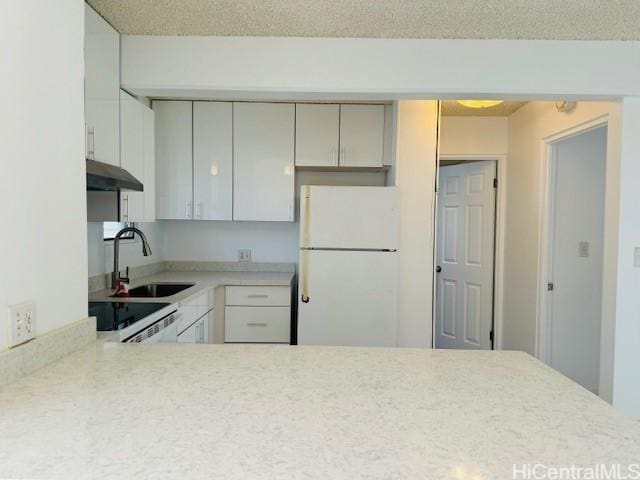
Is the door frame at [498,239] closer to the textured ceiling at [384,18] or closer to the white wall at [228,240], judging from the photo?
the textured ceiling at [384,18]

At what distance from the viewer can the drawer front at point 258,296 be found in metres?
3.12

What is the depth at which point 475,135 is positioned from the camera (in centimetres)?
375

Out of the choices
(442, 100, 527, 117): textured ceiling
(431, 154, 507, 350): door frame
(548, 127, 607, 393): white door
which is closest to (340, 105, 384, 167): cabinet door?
(442, 100, 527, 117): textured ceiling

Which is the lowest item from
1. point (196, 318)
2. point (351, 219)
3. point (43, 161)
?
point (196, 318)

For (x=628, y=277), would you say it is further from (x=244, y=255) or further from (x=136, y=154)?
(x=136, y=154)

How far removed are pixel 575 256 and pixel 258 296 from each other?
256 cm

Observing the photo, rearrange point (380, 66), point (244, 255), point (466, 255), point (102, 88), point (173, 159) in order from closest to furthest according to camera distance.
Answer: point (102, 88) < point (380, 66) < point (173, 159) < point (244, 255) < point (466, 255)

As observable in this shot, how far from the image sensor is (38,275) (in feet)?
3.85

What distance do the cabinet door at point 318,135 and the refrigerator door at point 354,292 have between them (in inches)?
35.0

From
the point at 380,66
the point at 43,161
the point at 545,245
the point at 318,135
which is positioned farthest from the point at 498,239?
the point at 43,161

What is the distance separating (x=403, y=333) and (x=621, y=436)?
226 centimetres

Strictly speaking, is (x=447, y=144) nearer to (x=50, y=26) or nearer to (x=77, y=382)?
(x=50, y=26)

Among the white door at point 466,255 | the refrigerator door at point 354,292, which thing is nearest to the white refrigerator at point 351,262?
the refrigerator door at point 354,292

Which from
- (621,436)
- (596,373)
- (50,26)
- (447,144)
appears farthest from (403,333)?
(50,26)
